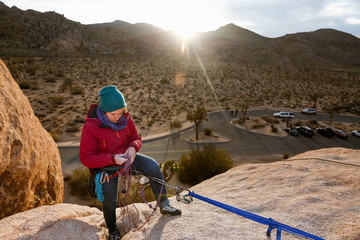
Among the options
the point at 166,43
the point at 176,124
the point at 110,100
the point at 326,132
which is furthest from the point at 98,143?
the point at 166,43

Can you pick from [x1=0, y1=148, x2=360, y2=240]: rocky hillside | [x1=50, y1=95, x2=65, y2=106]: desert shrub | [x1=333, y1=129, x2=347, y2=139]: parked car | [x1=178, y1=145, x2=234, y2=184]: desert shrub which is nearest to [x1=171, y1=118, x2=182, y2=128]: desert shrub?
[x1=178, y1=145, x2=234, y2=184]: desert shrub

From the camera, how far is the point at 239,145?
23.1 metres

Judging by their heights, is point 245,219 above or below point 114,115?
below

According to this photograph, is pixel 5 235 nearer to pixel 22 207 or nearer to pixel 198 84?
pixel 22 207

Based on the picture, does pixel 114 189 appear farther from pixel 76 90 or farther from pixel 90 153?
pixel 76 90

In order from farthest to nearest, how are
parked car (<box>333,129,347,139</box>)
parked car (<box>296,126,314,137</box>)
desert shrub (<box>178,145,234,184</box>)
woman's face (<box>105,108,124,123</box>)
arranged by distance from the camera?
1. parked car (<box>296,126,314,137</box>)
2. parked car (<box>333,129,347,139</box>)
3. desert shrub (<box>178,145,234,184</box>)
4. woman's face (<box>105,108,124,123</box>)

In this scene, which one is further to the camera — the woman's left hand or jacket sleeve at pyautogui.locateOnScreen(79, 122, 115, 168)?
the woman's left hand

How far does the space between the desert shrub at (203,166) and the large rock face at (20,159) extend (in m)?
11.2

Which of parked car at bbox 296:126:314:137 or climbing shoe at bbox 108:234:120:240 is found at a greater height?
climbing shoe at bbox 108:234:120:240

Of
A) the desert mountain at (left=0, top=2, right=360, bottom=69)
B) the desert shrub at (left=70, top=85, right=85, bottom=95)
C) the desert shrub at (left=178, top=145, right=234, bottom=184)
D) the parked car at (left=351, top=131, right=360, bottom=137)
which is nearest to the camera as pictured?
the desert shrub at (left=178, top=145, right=234, bottom=184)

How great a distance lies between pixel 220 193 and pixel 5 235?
3.69m

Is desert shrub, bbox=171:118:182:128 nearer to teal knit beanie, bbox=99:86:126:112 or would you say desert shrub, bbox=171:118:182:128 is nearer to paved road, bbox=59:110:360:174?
paved road, bbox=59:110:360:174

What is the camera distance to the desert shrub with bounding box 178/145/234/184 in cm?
1436

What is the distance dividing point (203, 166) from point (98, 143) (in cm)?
1238
